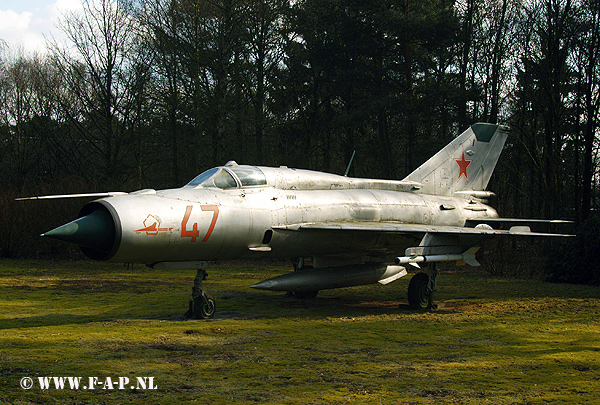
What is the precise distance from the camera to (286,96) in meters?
30.2

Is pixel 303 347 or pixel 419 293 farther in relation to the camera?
pixel 419 293

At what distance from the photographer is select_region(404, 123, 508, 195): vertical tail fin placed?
46.4 feet

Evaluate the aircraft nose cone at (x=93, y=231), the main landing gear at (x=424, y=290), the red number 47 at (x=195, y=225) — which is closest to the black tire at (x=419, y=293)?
the main landing gear at (x=424, y=290)

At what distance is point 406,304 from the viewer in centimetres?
1212

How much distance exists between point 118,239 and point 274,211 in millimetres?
3133

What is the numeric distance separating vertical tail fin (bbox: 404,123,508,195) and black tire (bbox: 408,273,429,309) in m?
2.99

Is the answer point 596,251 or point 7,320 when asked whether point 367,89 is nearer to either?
point 596,251

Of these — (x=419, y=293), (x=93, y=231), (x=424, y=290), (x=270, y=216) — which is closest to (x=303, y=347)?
(x=270, y=216)

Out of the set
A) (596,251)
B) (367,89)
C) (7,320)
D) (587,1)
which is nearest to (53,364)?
(7,320)

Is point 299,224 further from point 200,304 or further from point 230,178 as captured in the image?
point 200,304

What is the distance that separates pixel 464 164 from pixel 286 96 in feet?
55.6

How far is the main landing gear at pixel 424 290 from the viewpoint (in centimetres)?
1169

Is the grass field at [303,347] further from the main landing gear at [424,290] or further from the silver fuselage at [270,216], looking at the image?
the silver fuselage at [270,216]

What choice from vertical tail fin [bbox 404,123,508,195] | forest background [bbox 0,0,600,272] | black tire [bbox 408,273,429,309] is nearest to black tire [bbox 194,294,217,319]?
black tire [bbox 408,273,429,309]
